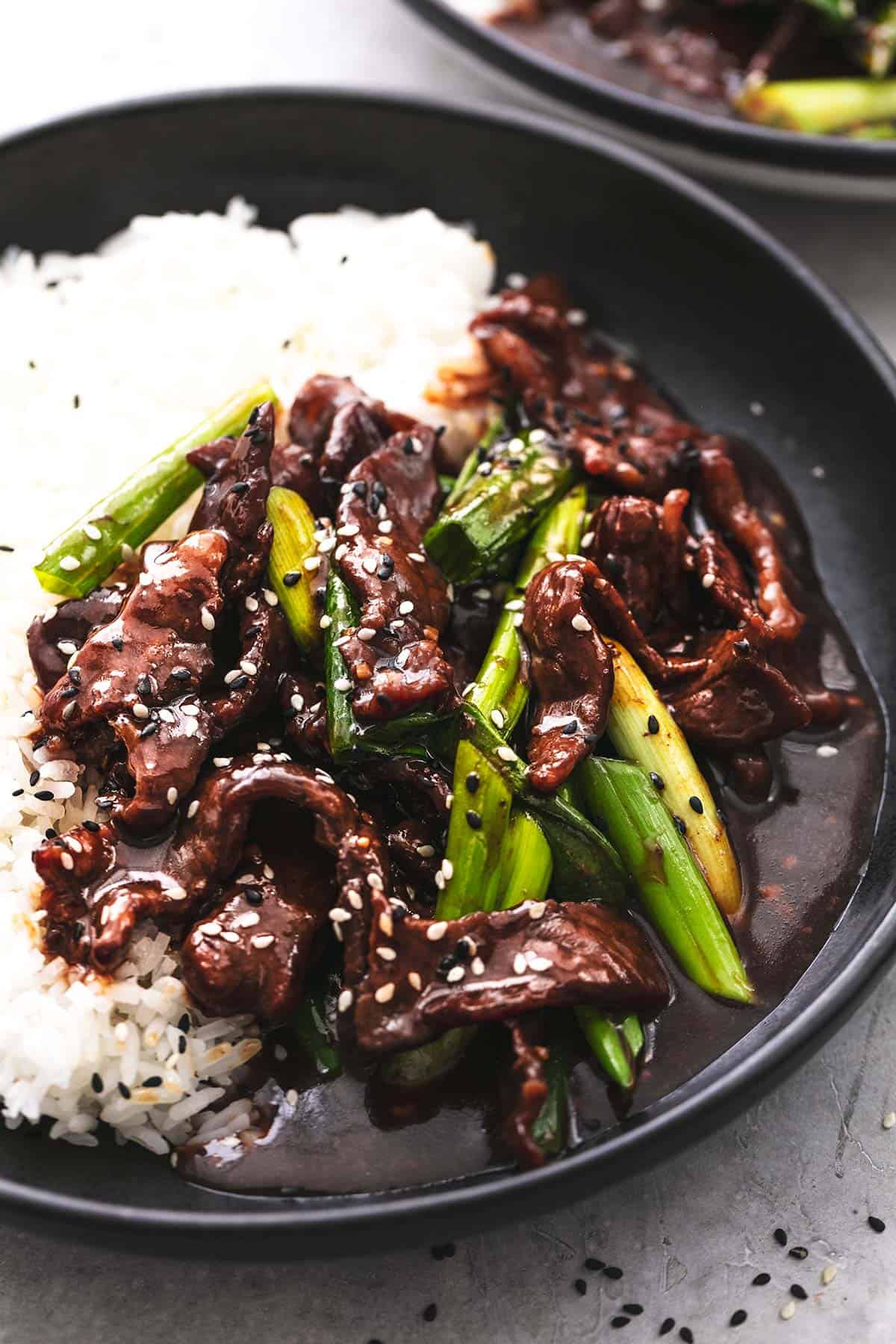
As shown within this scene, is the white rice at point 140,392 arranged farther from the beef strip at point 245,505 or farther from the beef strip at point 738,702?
the beef strip at point 738,702

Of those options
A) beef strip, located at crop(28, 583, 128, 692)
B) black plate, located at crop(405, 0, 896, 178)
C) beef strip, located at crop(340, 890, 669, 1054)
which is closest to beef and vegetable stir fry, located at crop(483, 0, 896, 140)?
black plate, located at crop(405, 0, 896, 178)

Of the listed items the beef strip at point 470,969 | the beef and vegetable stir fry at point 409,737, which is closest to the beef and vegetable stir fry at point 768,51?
the beef and vegetable stir fry at point 409,737

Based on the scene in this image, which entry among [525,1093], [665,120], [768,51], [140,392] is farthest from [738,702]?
[768,51]

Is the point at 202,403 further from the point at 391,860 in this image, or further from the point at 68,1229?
the point at 68,1229

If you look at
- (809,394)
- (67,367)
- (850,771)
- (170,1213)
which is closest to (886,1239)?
(850,771)

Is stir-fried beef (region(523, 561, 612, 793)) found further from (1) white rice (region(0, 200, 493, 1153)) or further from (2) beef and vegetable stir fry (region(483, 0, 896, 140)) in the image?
(2) beef and vegetable stir fry (region(483, 0, 896, 140))

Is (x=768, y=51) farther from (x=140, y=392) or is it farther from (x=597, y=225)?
(x=140, y=392)
